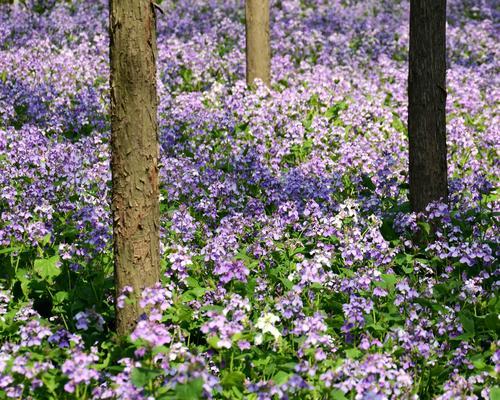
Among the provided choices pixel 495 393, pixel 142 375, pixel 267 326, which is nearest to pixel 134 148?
pixel 267 326

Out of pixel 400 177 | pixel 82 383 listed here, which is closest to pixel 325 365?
pixel 82 383

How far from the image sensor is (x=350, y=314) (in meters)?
4.62

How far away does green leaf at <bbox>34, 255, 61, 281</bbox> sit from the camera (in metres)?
5.23

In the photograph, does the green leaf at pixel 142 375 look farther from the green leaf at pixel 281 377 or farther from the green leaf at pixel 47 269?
the green leaf at pixel 47 269

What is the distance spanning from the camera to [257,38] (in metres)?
10.2

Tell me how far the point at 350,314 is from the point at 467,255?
1.23 metres

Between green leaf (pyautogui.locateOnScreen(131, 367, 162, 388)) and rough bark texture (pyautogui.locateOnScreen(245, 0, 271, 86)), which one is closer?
green leaf (pyautogui.locateOnScreen(131, 367, 162, 388))

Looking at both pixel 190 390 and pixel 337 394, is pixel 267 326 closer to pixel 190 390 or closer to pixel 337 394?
pixel 337 394

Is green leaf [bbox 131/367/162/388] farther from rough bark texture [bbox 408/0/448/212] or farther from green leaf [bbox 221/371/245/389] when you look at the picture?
rough bark texture [bbox 408/0/448/212]

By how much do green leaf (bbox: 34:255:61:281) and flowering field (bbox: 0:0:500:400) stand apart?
14 mm

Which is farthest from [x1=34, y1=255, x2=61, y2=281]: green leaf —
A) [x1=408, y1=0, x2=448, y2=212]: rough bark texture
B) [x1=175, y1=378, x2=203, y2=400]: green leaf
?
[x1=408, y1=0, x2=448, y2=212]: rough bark texture

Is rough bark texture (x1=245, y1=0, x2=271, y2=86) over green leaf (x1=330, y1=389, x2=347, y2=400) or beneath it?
over

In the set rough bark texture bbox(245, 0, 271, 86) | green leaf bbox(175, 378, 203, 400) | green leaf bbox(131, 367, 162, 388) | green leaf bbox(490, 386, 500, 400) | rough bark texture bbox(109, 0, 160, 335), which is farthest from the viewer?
rough bark texture bbox(245, 0, 271, 86)

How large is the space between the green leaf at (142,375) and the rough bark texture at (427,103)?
3.37 metres
